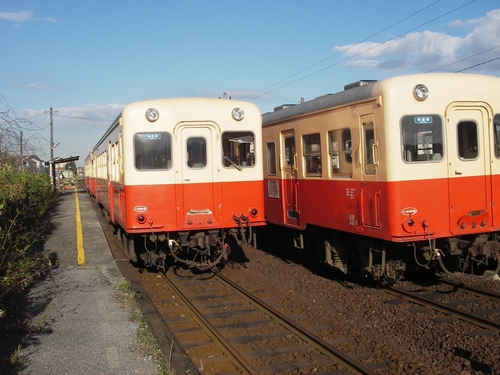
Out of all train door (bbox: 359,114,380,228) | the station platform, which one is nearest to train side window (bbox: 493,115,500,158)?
train door (bbox: 359,114,380,228)

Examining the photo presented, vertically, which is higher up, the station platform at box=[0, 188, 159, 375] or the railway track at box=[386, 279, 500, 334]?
the station platform at box=[0, 188, 159, 375]

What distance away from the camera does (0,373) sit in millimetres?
4727

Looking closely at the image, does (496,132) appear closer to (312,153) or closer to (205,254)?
(312,153)

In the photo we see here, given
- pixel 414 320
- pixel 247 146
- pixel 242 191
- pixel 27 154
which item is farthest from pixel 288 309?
pixel 27 154

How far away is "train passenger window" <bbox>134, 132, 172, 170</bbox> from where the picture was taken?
29.7 ft

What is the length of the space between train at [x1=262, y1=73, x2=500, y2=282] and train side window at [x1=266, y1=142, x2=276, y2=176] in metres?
2.56

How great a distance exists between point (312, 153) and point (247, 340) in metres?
4.24

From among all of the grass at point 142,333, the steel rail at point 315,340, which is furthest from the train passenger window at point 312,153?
the grass at point 142,333

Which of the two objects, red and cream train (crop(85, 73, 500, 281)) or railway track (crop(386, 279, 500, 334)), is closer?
railway track (crop(386, 279, 500, 334))

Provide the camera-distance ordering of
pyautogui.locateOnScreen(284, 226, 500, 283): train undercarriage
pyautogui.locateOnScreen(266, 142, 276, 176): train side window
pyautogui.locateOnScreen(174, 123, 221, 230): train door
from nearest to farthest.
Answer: pyautogui.locateOnScreen(284, 226, 500, 283): train undercarriage
pyautogui.locateOnScreen(174, 123, 221, 230): train door
pyautogui.locateOnScreen(266, 142, 276, 176): train side window

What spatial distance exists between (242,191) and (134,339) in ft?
14.0

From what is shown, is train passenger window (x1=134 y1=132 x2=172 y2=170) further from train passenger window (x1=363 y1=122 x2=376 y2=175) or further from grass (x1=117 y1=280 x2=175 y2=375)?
train passenger window (x1=363 y1=122 x2=376 y2=175)

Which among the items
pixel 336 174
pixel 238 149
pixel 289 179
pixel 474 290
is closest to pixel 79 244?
pixel 238 149

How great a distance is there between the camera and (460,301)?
7.71 meters
